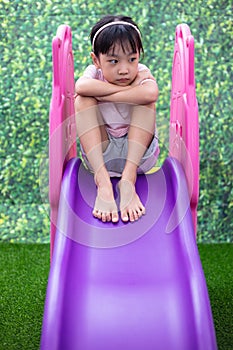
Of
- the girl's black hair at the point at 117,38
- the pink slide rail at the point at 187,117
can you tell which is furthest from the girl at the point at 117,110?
the pink slide rail at the point at 187,117

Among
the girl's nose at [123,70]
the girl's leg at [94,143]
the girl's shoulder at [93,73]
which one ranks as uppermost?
the girl's shoulder at [93,73]

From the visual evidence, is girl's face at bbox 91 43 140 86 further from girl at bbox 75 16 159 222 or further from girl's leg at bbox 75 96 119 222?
girl's leg at bbox 75 96 119 222

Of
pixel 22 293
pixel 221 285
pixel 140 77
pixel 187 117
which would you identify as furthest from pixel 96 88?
pixel 221 285

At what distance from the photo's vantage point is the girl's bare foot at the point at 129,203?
7.46 ft

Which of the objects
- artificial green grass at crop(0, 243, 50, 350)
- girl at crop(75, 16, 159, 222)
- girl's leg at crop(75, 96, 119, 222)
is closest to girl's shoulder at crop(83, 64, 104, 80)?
girl at crop(75, 16, 159, 222)

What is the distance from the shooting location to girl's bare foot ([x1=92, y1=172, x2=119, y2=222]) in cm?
227

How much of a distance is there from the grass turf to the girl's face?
99 cm

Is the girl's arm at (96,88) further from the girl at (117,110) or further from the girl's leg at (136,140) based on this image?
the girl's leg at (136,140)

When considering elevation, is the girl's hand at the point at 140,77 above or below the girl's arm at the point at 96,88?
above

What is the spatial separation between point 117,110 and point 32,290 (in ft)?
3.11

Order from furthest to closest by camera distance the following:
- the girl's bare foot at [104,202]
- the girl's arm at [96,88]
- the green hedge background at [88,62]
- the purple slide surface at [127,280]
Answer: the green hedge background at [88,62] → the girl's arm at [96,88] → the girl's bare foot at [104,202] → the purple slide surface at [127,280]

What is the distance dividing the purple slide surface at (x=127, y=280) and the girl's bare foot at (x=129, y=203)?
1.1 inches

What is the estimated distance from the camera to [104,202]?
7.54ft

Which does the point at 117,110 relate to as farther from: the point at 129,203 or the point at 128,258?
the point at 128,258
